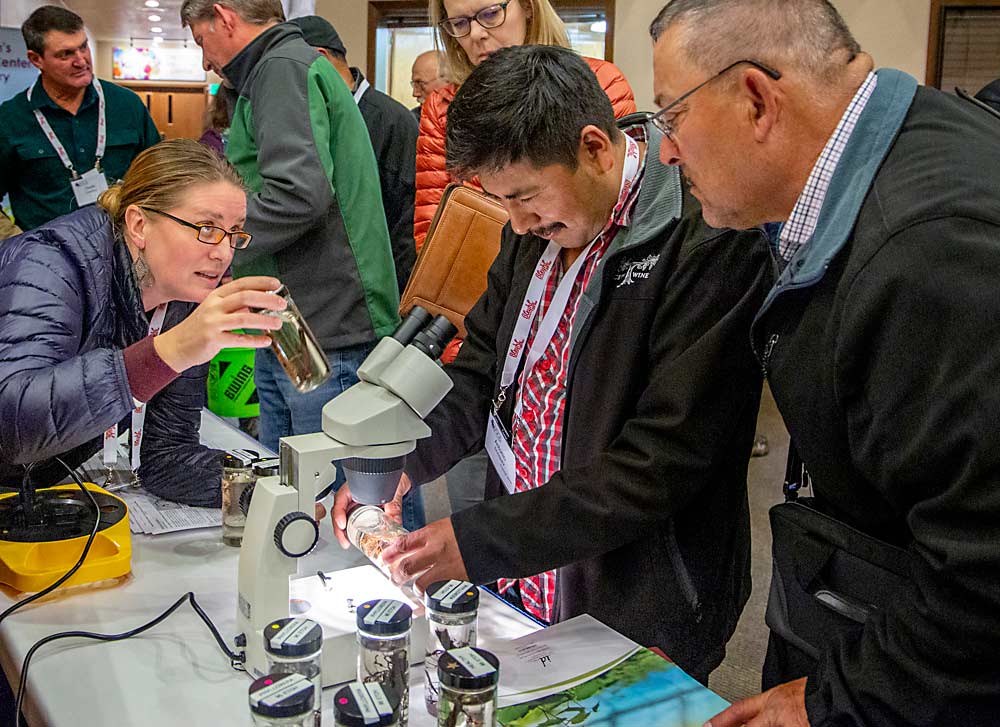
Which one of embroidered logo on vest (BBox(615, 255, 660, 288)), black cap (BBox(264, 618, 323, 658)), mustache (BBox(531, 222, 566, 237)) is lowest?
black cap (BBox(264, 618, 323, 658))

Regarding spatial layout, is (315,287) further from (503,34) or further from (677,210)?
(677,210)

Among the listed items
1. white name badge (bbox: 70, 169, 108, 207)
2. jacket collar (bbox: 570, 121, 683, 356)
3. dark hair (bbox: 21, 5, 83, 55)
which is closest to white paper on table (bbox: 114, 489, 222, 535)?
jacket collar (bbox: 570, 121, 683, 356)

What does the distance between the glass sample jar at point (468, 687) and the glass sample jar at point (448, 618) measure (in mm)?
123

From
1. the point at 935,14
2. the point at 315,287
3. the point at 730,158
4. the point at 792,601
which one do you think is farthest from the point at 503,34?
the point at 935,14

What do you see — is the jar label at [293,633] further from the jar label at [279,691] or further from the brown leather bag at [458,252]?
the brown leather bag at [458,252]

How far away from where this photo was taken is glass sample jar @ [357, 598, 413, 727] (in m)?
1.03

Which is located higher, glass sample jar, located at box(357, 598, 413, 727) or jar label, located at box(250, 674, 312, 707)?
jar label, located at box(250, 674, 312, 707)

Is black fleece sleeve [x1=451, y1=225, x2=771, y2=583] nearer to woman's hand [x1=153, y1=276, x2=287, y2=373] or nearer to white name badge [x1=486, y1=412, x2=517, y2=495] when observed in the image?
white name badge [x1=486, y1=412, x2=517, y2=495]

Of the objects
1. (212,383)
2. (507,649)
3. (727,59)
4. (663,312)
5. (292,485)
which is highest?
(727,59)

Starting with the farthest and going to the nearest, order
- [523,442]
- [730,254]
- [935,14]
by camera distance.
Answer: [935,14]
[523,442]
[730,254]

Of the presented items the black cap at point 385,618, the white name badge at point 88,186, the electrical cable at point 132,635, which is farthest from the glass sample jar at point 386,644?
the white name badge at point 88,186

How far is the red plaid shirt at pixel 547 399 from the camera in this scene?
4.77ft

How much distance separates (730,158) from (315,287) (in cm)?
150

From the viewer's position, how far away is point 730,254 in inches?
52.6
